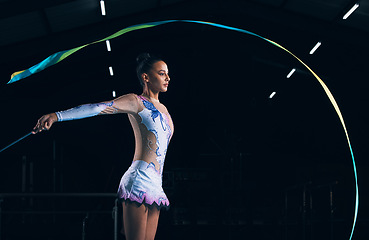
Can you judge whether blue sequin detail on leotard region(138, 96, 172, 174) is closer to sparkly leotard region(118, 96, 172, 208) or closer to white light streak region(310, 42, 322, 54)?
sparkly leotard region(118, 96, 172, 208)

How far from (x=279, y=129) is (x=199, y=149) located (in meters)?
2.75

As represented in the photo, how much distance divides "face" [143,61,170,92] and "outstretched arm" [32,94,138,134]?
0.16m

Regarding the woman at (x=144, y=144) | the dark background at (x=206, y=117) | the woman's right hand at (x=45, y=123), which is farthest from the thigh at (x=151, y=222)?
the dark background at (x=206, y=117)

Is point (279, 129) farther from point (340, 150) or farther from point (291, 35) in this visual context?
point (291, 35)

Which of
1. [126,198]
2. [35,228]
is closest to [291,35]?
[35,228]

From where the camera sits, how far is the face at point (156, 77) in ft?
7.80

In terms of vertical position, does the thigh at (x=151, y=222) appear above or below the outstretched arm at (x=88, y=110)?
below

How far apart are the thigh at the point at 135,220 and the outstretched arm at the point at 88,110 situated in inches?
16.8

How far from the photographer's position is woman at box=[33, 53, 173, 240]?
82.6 inches

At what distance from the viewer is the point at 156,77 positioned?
2.38 meters

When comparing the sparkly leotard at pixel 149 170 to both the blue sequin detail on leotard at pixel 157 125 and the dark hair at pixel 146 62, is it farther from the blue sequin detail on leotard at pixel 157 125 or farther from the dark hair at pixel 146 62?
the dark hair at pixel 146 62

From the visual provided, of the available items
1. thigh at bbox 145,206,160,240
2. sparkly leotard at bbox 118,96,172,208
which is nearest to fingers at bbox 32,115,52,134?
sparkly leotard at bbox 118,96,172,208

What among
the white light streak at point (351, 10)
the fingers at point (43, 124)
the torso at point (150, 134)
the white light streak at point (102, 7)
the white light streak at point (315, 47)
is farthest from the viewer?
the white light streak at point (315, 47)

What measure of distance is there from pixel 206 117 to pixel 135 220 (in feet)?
45.5
